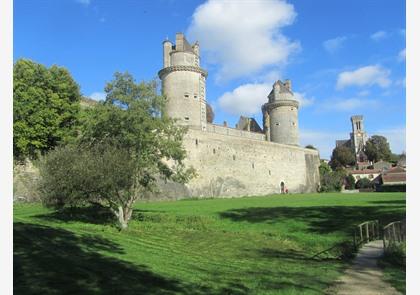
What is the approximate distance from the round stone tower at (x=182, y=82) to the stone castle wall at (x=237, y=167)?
4275 mm

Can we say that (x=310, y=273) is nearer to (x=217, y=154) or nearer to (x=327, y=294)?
(x=327, y=294)

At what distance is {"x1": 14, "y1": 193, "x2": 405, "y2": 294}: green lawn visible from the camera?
24.0 feet

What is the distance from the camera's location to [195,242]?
15656 mm

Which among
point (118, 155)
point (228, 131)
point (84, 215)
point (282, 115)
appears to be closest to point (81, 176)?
point (118, 155)

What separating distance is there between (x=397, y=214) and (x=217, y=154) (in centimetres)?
2696

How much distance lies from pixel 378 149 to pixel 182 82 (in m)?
69.3

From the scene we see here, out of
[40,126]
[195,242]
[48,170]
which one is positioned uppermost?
[40,126]

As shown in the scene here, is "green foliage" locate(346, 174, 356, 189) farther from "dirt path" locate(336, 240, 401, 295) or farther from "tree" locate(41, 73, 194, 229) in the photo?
"dirt path" locate(336, 240, 401, 295)

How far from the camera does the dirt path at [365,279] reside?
25.5ft

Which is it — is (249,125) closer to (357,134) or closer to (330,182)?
(330,182)

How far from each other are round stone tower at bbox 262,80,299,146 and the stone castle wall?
3.58 meters

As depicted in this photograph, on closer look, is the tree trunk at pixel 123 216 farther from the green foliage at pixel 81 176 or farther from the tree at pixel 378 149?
the tree at pixel 378 149

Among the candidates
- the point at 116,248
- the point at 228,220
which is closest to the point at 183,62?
the point at 228,220

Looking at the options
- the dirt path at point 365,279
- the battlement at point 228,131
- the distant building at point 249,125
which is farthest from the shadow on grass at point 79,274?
the distant building at point 249,125
